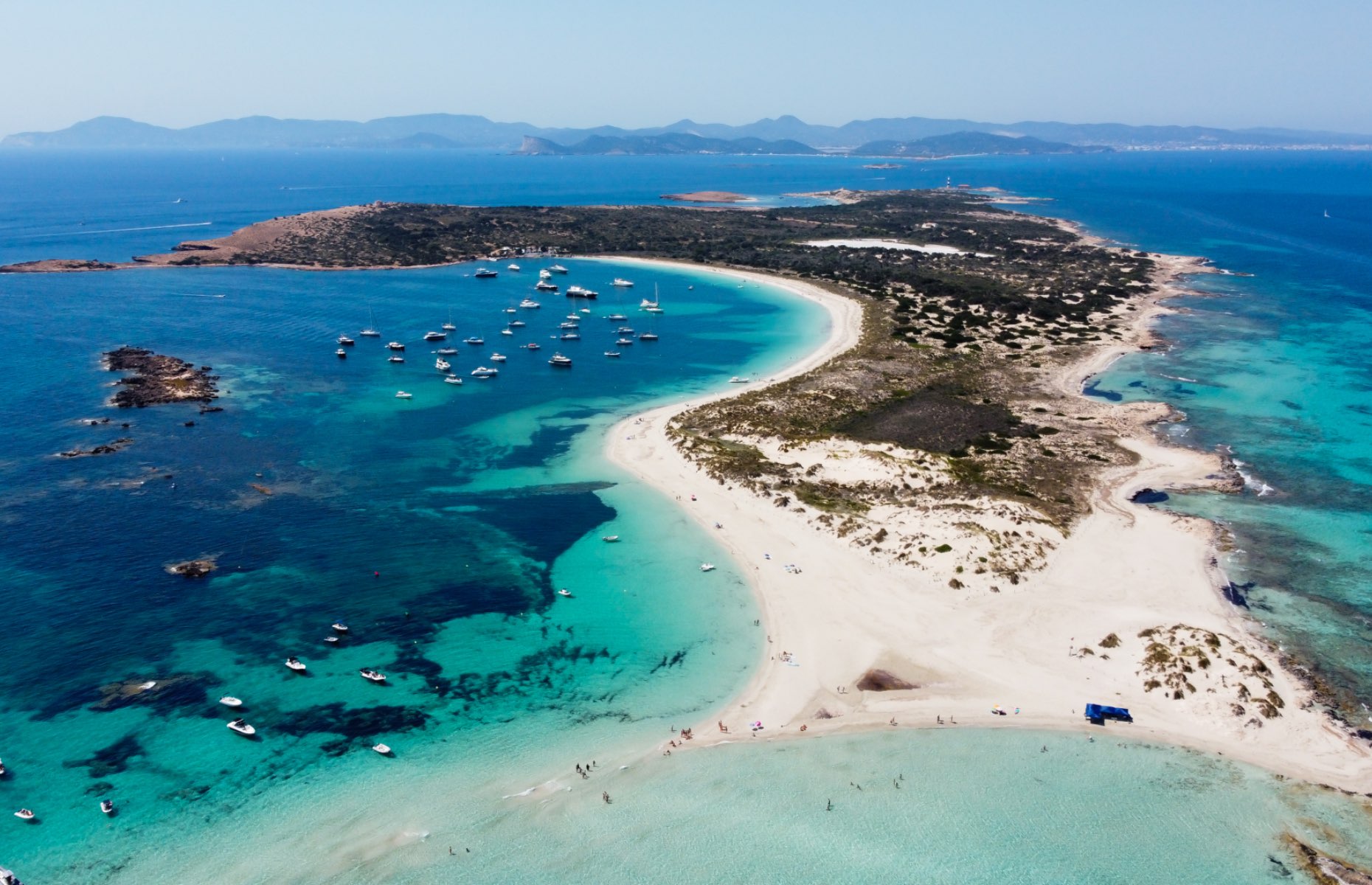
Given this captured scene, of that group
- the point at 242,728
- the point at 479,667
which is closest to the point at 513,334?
the point at 479,667

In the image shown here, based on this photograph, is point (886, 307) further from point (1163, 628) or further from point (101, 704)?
point (101, 704)

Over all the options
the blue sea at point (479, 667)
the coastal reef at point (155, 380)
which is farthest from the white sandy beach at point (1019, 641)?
the coastal reef at point (155, 380)

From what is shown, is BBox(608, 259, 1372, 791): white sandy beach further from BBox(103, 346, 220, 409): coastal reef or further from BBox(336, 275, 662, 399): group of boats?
BBox(103, 346, 220, 409): coastal reef

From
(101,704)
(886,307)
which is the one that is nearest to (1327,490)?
(886,307)

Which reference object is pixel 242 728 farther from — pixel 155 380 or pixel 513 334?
pixel 513 334

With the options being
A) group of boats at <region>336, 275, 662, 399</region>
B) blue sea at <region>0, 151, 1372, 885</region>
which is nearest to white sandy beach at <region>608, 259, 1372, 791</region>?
blue sea at <region>0, 151, 1372, 885</region>

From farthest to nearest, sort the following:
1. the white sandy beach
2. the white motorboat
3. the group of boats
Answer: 1. the group of boats
2. the white sandy beach
3. the white motorboat
